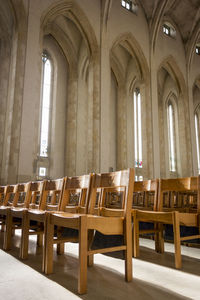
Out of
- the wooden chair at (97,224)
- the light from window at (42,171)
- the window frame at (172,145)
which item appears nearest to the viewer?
the wooden chair at (97,224)

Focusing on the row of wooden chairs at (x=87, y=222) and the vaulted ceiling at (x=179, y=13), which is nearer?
the row of wooden chairs at (x=87, y=222)

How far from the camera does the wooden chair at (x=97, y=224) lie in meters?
1.82

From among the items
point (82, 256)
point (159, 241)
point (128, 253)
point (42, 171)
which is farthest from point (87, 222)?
point (42, 171)

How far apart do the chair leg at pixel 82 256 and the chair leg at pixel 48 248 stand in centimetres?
44

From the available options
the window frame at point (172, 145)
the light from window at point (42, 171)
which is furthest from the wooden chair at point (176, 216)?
the window frame at point (172, 145)

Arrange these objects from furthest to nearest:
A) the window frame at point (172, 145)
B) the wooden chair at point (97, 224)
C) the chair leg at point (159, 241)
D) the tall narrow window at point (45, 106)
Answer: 1. the window frame at point (172, 145)
2. the tall narrow window at point (45, 106)
3. the chair leg at point (159, 241)
4. the wooden chair at point (97, 224)

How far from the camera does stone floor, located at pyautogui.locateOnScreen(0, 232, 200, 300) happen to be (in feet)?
5.47

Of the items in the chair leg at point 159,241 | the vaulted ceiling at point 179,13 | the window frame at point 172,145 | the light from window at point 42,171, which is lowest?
the chair leg at point 159,241

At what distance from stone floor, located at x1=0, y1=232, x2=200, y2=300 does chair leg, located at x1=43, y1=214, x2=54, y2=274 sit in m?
0.07

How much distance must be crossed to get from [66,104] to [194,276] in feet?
42.4

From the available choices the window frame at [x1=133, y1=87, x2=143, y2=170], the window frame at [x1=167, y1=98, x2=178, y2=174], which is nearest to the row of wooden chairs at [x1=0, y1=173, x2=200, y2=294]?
the window frame at [x1=133, y1=87, x2=143, y2=170]

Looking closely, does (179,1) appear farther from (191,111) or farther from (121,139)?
(121,139)

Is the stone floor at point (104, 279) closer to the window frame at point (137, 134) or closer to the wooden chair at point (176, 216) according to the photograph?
the wooden chair at point (176, 216)

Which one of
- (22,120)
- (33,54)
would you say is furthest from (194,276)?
(33,54)
